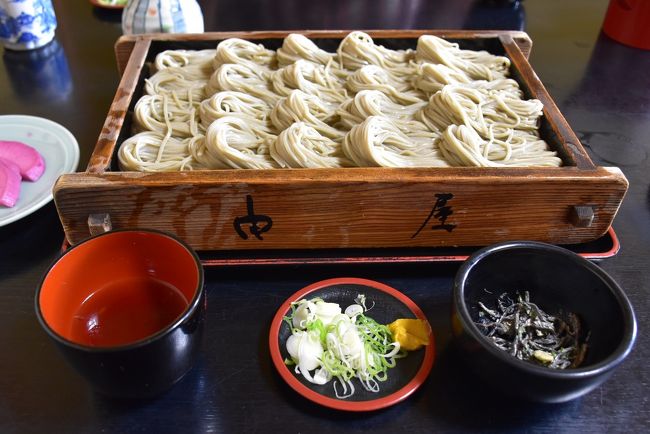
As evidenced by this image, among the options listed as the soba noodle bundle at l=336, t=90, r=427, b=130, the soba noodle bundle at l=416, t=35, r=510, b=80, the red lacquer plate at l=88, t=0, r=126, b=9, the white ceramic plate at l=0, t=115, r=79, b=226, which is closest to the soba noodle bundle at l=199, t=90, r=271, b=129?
the soba noodle bundle at l=336, t=90, r=427, b=130

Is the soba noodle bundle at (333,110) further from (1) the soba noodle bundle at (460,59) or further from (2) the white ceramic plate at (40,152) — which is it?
(2) the white ceramic plate at (40,152)

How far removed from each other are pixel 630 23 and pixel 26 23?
9.07 ft

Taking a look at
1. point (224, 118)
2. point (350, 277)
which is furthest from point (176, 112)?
point (350, 277)

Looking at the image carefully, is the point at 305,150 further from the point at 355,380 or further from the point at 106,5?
the point at 106,5

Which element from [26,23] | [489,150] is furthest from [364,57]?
[26,23]

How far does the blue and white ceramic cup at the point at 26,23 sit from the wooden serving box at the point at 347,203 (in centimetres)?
123

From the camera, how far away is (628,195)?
1.72 m

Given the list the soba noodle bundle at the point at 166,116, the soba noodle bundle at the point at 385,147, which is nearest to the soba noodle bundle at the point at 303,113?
the soba noodle bundle at the point at 385,147

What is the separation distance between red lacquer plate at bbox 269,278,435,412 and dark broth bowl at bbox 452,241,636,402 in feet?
0.36

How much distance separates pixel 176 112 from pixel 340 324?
0.86m

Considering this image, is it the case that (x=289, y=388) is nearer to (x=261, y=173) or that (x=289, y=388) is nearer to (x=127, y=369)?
(x=127, y=369)

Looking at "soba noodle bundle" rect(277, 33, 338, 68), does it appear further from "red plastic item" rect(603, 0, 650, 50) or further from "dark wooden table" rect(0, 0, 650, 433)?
"red plastic item" rect(603, 0, 650, 50)

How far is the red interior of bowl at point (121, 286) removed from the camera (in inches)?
43.9

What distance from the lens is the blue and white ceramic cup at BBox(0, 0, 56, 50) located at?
2279 millimetres
